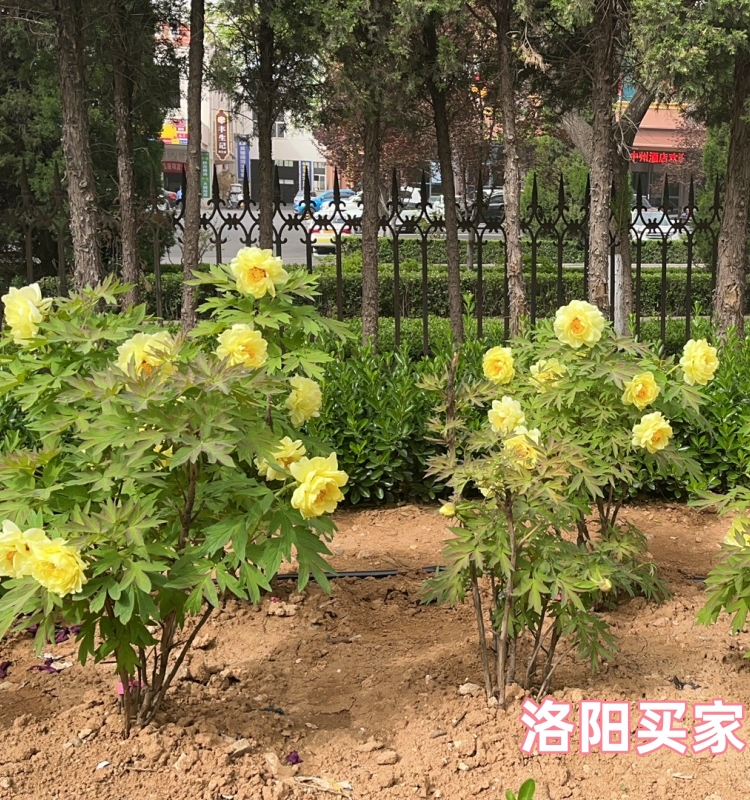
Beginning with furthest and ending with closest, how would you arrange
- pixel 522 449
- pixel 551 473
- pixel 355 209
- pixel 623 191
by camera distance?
pixel 355 209
pixel 623 191
pixel 522 449
pixel 551 473

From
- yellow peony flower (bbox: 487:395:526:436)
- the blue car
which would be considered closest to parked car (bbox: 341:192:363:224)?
the blue car

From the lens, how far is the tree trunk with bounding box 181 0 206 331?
652 centimetres

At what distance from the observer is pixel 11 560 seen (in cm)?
240

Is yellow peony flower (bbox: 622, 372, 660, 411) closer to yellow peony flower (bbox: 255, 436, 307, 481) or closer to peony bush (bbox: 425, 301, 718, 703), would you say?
peony bush (bbox: 425, 301, 718, 703)

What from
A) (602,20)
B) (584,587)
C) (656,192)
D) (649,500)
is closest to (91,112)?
(602,20)

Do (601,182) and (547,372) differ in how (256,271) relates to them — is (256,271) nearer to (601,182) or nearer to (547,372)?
(547,372)

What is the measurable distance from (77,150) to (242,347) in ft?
13.2

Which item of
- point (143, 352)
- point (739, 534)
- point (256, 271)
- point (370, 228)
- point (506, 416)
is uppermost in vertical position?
point (370, 228)

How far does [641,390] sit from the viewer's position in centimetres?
338

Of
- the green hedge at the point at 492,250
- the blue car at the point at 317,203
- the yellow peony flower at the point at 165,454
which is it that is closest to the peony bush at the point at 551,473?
the yellow peony flower at the point at 165,454

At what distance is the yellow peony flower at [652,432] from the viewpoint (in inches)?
131

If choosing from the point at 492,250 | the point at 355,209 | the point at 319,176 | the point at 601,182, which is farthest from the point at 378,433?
the point at 319,176

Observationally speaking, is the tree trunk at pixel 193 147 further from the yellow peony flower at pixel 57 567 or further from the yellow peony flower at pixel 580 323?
the yellow peony flower at pixel 57 567

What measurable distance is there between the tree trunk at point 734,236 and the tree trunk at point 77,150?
15.4 feet
